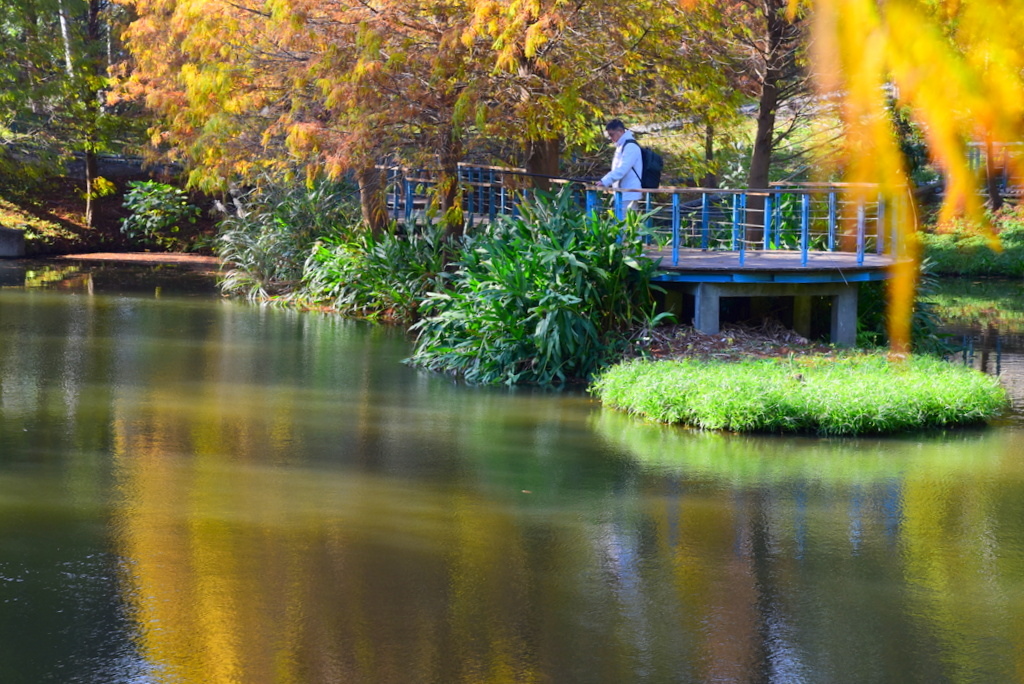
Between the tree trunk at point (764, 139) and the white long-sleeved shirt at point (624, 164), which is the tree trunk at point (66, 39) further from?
the white long-sleeved shirt at point (624, 164)

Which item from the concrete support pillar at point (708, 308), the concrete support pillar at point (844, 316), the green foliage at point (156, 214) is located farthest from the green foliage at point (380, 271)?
the green foliage at point (156, 214)

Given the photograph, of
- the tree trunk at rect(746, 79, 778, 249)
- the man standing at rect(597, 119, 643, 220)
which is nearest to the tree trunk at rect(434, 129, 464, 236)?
the man standing at rect(597, 119, 643, 220)

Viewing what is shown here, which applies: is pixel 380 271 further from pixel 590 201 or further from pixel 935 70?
pixel 935 70

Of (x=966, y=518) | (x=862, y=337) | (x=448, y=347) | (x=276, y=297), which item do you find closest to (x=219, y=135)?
(x=276, y=297)

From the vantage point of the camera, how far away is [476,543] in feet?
20.9

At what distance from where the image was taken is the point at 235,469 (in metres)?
7.85

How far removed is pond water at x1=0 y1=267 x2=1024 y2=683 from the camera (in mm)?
4906

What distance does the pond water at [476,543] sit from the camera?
491 centimetres

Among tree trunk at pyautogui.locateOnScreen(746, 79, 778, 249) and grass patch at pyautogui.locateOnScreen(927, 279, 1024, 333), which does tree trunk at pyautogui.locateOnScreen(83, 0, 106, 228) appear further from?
grass patch at pyautogui.locateOnScreen(927, 279, 1024, 333)

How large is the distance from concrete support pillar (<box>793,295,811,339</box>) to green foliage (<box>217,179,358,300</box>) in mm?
7795

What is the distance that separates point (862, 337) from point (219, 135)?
9700 mm

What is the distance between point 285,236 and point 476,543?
42.0ft

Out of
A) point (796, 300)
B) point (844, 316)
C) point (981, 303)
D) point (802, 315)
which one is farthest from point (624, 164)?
point (981, 303)

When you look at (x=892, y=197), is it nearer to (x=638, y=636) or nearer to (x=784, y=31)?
(x=638, y=636)
